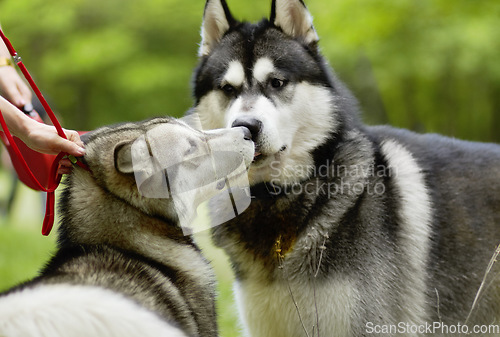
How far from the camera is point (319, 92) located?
3.58 metres

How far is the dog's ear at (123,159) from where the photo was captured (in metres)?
2.68

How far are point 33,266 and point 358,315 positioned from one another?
16.9 ft

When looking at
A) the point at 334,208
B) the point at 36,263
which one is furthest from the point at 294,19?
the point at 36,263

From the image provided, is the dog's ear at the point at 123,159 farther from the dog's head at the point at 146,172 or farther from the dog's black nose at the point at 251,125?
the dog's black nose at the point at 251,125

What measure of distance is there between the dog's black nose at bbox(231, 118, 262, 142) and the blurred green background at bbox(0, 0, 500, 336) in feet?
23.4

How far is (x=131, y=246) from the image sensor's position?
2752mm

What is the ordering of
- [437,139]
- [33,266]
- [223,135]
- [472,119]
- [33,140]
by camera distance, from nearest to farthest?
1. [33,140]
2. [223,135]
3. [437,139]
4. [33,266]
5. [472,119]

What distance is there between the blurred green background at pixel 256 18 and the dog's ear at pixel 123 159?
7340mm

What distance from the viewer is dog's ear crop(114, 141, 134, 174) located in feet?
8.80

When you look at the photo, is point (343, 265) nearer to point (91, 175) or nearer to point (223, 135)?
point (223, 135)

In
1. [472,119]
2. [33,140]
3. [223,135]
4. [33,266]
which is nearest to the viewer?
[33,140]

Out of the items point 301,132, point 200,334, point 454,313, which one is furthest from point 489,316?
point 200,334

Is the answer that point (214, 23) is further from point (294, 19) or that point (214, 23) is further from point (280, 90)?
point (280, 90)

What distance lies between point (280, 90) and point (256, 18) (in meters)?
11.2
